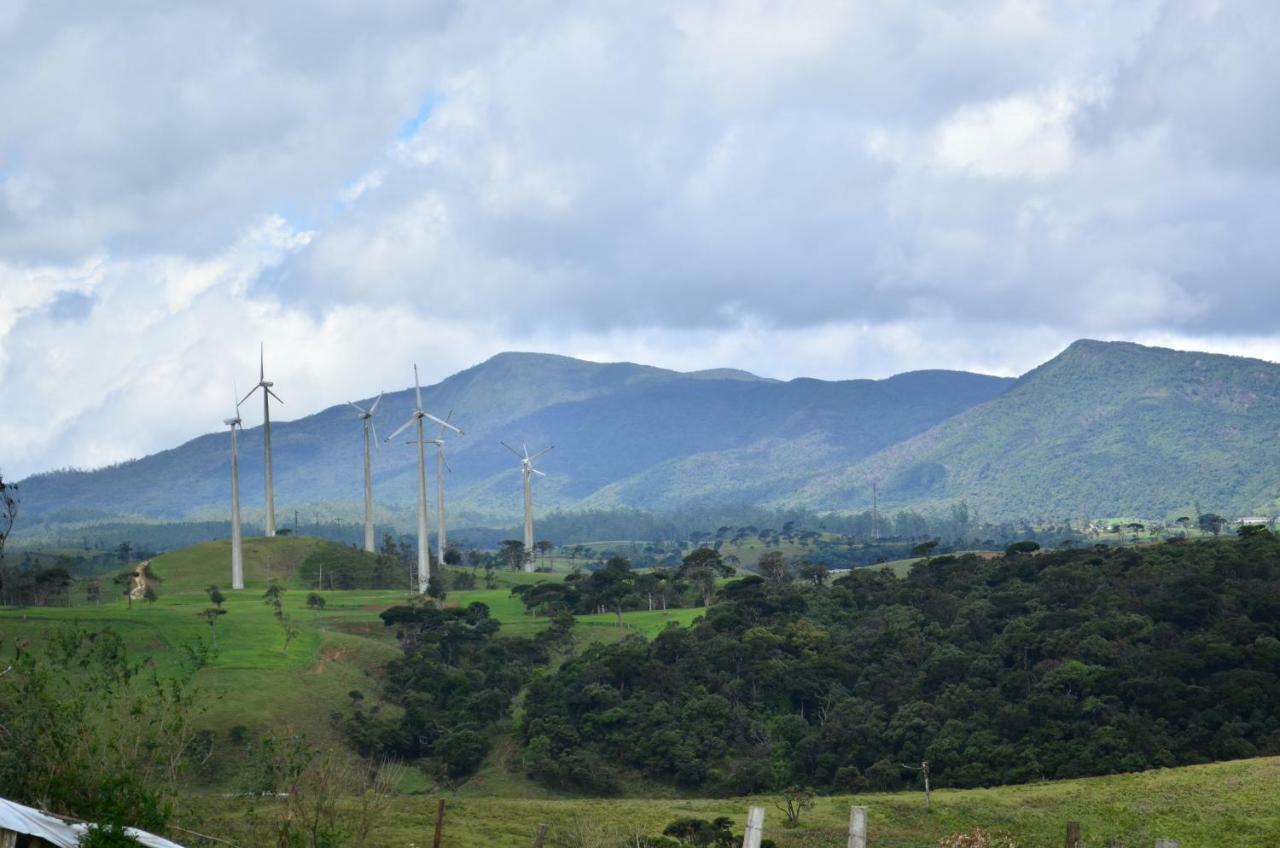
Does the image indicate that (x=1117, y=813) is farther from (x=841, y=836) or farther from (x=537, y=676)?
(x=537, y=676)

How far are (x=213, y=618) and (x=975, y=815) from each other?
73852 mm

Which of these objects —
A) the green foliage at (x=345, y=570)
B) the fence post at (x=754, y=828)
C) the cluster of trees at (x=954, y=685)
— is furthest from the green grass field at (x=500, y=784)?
the fence post at (x=754, y=828)

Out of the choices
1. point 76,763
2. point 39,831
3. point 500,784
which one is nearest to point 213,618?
point 500,784

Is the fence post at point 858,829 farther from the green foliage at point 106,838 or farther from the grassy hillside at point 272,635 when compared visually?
the grassy hillside at point 272,635

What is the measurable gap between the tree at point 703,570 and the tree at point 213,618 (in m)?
51.9

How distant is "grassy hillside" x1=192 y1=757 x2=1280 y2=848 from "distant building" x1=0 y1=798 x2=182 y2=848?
22.1 metres

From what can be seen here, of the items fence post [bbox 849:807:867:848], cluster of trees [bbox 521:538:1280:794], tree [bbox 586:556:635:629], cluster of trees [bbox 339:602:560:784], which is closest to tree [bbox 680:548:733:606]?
tree [bbox 586:556:635:629]

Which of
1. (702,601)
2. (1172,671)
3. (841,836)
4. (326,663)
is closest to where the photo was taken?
(841,836)

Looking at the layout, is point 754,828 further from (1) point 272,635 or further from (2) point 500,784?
(1) point 272,635

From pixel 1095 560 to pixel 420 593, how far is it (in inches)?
2868

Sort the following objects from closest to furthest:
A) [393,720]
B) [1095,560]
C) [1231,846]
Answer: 1. [1231,846]
2. [393,720]
3. [1095,560]

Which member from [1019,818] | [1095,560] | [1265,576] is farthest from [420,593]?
[1019,818]

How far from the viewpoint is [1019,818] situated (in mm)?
73000

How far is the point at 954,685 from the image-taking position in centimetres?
11050
